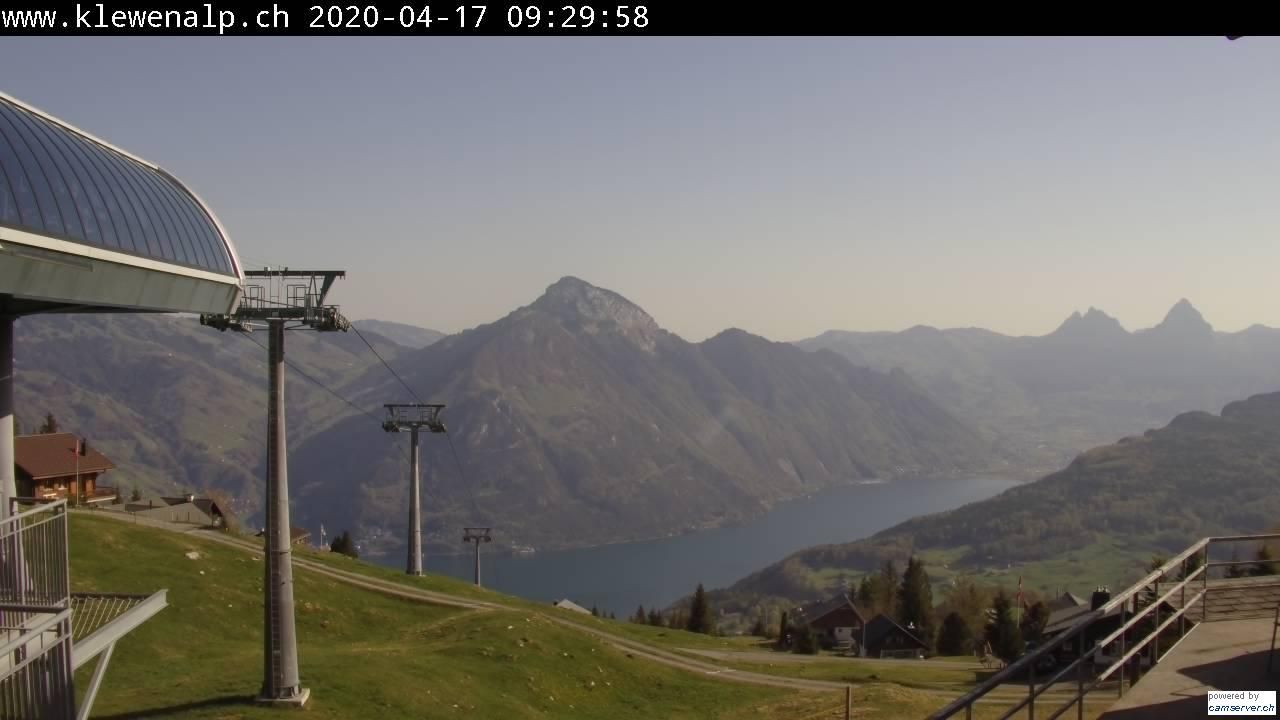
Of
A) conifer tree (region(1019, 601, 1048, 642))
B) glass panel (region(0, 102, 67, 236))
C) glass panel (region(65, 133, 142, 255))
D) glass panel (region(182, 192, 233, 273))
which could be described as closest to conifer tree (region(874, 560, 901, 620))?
conifer tree (region(1019, 601, 1048, 642))

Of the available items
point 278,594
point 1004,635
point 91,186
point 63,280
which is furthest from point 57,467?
point 1004,635

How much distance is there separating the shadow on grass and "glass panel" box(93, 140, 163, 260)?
1392cm

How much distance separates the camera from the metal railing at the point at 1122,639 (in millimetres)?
13102

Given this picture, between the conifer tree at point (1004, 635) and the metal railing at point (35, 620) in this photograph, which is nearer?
the metal railing at point (35, 620)

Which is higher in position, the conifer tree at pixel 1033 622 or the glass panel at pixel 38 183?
the glass panel at pixel 38 183

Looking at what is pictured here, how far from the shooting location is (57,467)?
3332 inches

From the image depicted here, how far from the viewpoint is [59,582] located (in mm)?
18953

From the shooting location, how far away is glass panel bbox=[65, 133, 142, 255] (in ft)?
78.8

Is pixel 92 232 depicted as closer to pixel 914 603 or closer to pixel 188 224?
pixel 188 224

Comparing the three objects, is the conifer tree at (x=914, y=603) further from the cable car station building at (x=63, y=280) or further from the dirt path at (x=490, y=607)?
the cable car station building at (x=63, y=280)

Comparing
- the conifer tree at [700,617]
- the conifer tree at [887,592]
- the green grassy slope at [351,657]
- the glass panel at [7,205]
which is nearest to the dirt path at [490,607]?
the green grassy slope at [351,657]

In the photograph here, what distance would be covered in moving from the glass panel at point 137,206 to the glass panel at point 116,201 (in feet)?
0.10

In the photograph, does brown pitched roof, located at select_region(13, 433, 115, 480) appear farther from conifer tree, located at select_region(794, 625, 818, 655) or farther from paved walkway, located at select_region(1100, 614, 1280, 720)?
paved walkway, located at select_region(1100, 614, 1280, 720)

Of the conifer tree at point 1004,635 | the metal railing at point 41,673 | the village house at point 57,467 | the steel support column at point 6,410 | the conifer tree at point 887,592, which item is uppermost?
the steel support column at point 6,410
